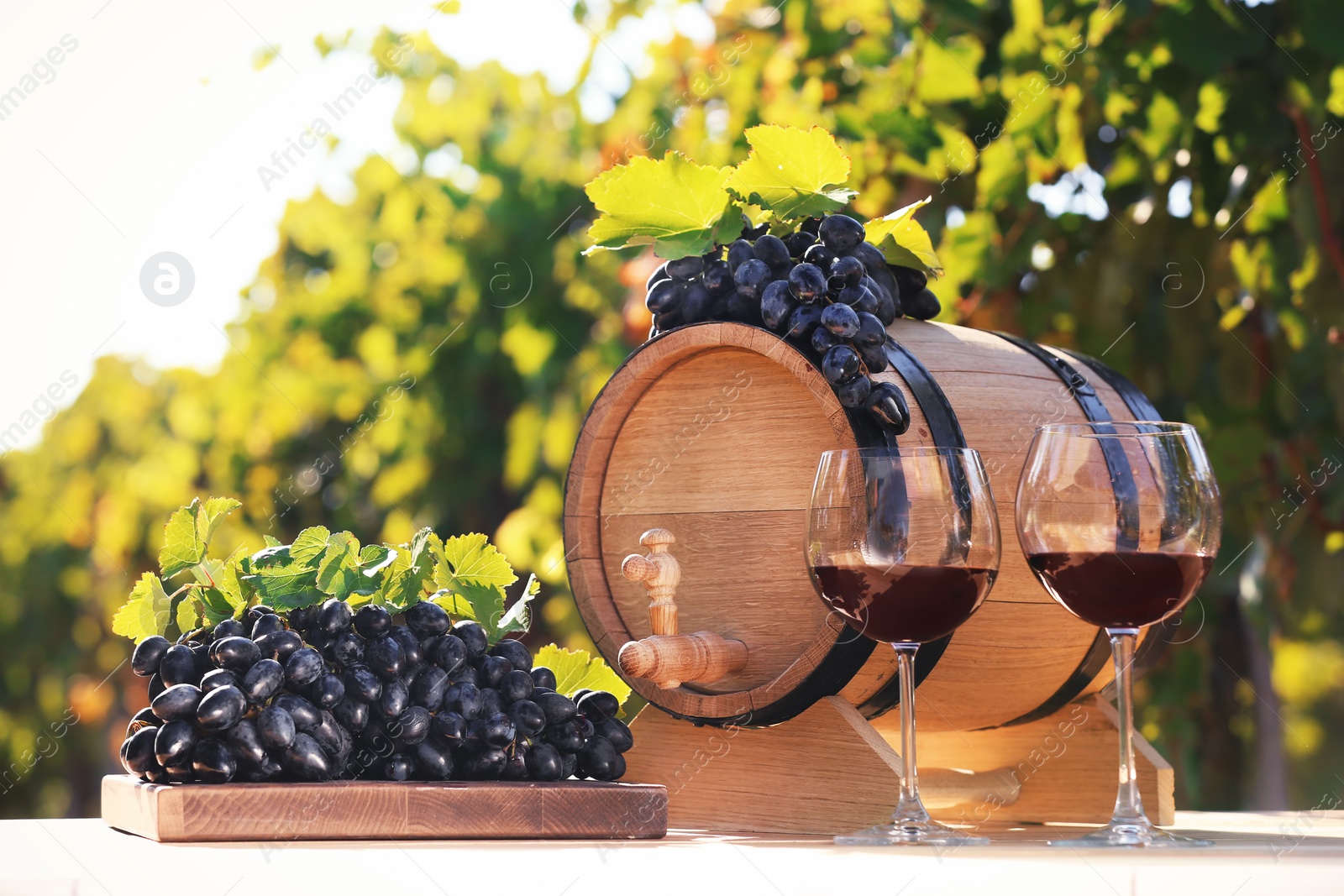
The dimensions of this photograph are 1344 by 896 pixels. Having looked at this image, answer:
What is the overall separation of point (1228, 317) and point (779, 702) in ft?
A: 7.87

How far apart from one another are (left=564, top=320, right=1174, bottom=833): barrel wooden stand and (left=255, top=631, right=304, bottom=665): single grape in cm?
36

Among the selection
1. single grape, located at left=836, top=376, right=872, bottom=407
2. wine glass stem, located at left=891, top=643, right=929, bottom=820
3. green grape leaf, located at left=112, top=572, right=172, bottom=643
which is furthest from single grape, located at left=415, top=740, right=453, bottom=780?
single grape, located at left=836, top=376, right=872, bottom=407

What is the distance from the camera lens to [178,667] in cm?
132

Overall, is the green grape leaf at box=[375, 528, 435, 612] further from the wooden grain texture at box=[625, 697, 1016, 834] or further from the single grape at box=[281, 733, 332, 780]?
the wooden grain texture at box=[625, 697, 1016, 834]

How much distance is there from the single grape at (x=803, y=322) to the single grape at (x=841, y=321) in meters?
0.02

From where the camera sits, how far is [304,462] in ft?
23.4

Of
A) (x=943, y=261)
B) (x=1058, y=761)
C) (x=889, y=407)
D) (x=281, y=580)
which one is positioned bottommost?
(x=1058, y=761)

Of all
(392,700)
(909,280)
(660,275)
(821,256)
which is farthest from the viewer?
(909,280)

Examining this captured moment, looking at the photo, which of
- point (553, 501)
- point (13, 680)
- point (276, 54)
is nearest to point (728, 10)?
point (276, 54)

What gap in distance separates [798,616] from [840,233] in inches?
18.2

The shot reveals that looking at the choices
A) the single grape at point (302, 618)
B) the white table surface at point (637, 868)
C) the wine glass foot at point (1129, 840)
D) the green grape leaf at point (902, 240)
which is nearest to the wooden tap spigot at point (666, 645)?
the white table surface at point (637, 868)

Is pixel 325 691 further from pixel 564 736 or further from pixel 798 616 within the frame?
pixel 798 616

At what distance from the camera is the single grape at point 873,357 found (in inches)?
61.0

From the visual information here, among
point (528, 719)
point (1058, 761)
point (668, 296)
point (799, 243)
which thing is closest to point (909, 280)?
point (799, 243)
